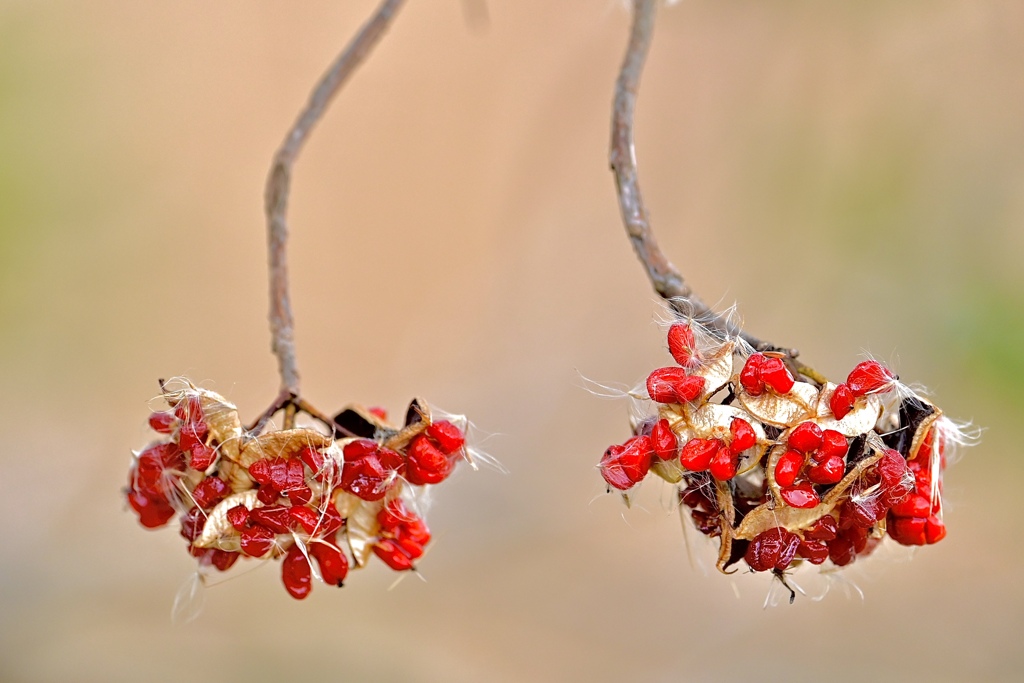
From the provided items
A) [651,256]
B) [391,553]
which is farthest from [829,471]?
[391,553]

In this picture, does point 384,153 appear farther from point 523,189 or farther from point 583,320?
point 583,320

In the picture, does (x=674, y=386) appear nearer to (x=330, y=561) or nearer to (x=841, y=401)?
(x=841, y=401)

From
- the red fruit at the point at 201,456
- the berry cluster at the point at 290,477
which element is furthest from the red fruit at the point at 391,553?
the red fruit at the point at 201,456

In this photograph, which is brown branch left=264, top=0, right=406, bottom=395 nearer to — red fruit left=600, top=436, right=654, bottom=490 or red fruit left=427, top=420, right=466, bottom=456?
red fruit left=427, top=420, right=466, bottom=456

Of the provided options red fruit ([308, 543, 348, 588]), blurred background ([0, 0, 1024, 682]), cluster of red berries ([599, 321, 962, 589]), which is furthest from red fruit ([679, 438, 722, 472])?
blurred background ([0, 0, 1024, 682])

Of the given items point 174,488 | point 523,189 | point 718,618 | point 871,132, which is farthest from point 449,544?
point 174,488
